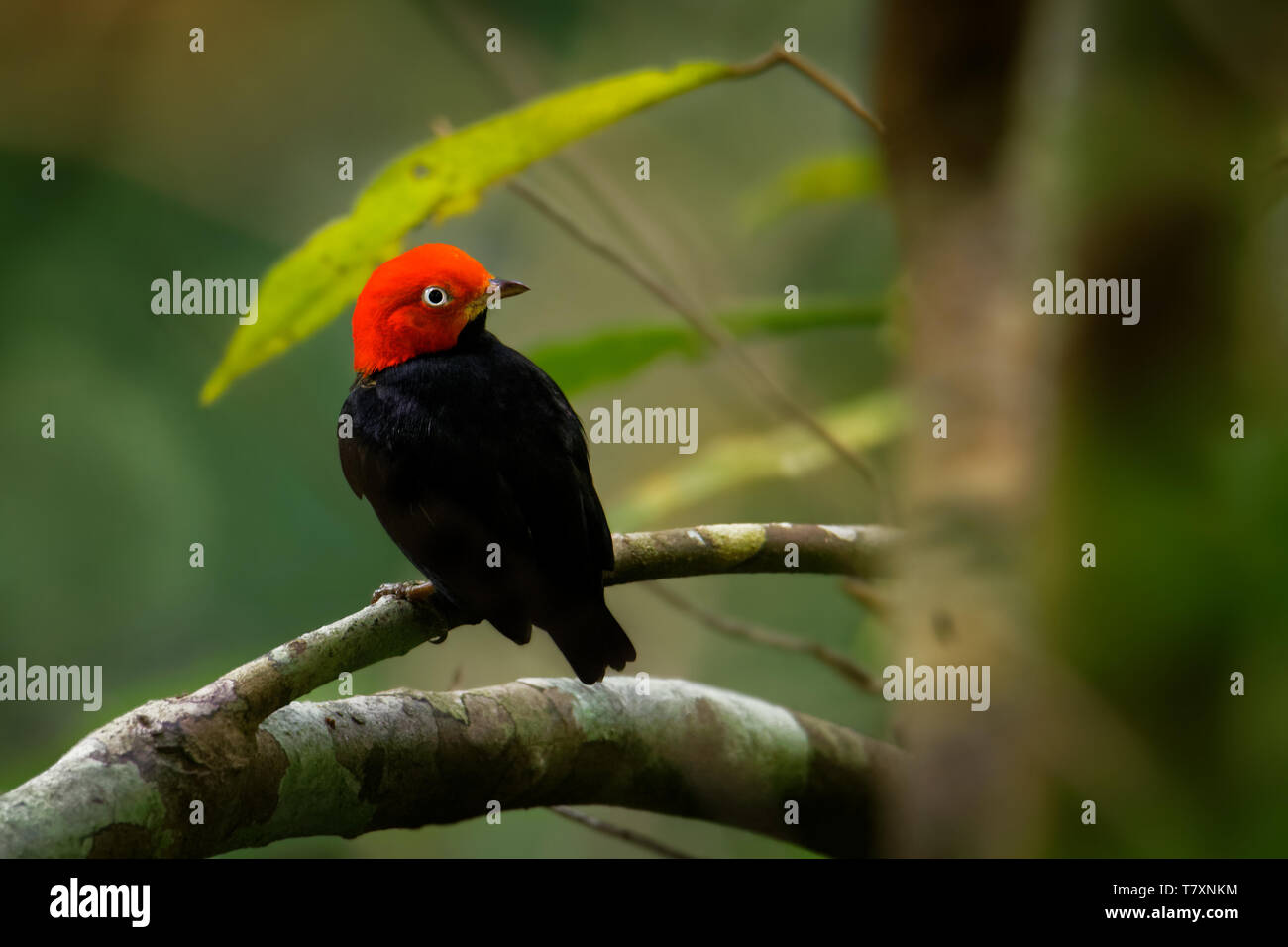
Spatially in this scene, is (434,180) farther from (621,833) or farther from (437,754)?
(621,833)

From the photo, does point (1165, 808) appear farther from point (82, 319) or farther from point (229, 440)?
point (82, 319)

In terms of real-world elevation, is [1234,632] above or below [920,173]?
below

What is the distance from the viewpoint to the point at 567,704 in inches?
72.8

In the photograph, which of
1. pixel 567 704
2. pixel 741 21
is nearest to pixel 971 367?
pixel 567 704

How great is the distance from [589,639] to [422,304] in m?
0.79

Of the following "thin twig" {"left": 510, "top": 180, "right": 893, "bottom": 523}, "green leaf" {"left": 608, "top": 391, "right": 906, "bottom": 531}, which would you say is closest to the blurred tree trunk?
"thin twig" {"left": 510, "top": 180, "right": 893, "bottom": 523}

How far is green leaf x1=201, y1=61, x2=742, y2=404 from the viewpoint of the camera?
201 cm

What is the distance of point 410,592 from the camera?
1.88m

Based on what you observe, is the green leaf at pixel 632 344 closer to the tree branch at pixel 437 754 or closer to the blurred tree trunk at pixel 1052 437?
the tree branch at pixel 437 754

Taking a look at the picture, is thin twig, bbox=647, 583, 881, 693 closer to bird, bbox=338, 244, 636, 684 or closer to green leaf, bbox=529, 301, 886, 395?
bird, bbox=338, 244, 636, 684

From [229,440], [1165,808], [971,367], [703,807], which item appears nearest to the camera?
[1165,808]

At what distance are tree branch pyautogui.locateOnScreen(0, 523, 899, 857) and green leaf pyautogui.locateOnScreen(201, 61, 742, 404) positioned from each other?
2.18ft

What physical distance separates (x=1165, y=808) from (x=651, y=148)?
4829 millimetres

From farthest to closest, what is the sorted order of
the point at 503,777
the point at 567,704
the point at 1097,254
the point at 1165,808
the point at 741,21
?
the point at 741,21 → the point at 567,704 → the point at 503,777 → the point at 1097,254 → the point at 1165,808
